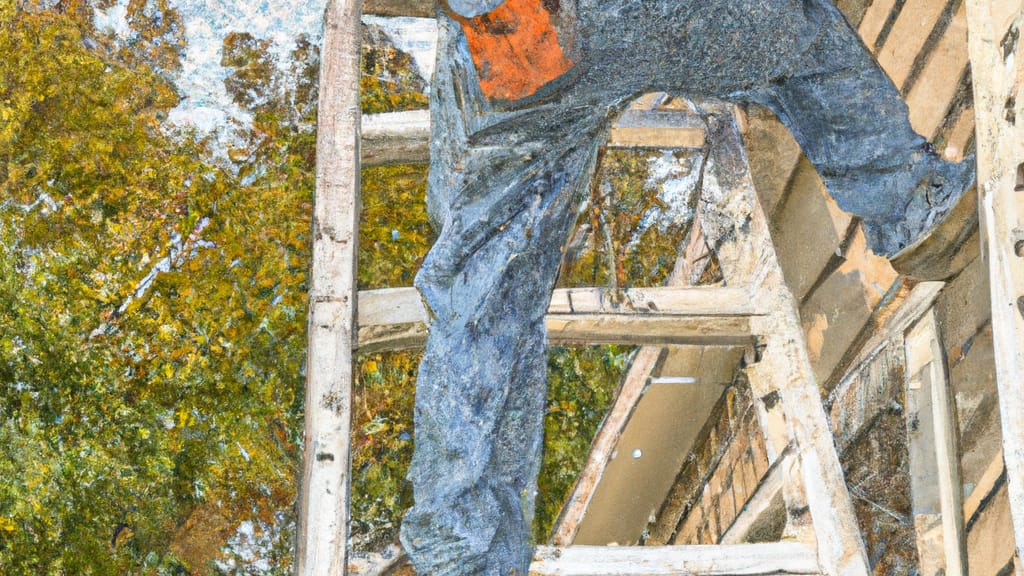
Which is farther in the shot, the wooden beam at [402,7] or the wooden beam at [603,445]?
the wooden beam at [603,445]

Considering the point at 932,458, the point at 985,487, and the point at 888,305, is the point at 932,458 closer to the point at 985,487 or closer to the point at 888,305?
the point at 985,487

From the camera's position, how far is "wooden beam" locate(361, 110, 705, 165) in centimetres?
217

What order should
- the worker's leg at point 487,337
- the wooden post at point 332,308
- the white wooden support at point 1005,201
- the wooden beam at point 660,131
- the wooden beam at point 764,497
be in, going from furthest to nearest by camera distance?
the wooden beam at point 660,131 < the wooden beam at point 764,497 < the wooden post at point 332,308 < the worker's leg at point 487,337 < the white wooden support at point 1005,201

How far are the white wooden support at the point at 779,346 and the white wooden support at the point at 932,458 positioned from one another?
0.46 feet

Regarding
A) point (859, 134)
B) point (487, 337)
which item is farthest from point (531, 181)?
point (859, 134)

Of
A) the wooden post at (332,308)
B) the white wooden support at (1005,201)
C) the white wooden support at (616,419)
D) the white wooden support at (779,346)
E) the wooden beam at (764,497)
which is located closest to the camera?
the white wooden support at (1005,201)

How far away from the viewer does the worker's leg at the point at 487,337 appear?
155cm

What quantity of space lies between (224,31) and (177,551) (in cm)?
138

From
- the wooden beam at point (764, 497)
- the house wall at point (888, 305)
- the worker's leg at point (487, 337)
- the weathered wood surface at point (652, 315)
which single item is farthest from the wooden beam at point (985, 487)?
the worker's leg at point (487, 337)

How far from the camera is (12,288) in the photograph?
2.51 meters

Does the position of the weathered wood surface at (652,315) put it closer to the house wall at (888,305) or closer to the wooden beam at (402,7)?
the house wall at (888,305)

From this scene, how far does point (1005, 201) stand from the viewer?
4.80 feet

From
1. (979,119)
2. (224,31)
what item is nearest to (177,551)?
(224,31)

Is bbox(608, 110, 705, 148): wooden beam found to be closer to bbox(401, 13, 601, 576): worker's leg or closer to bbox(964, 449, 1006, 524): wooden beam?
bbox(401, 13, 601, 576): worker's leg
